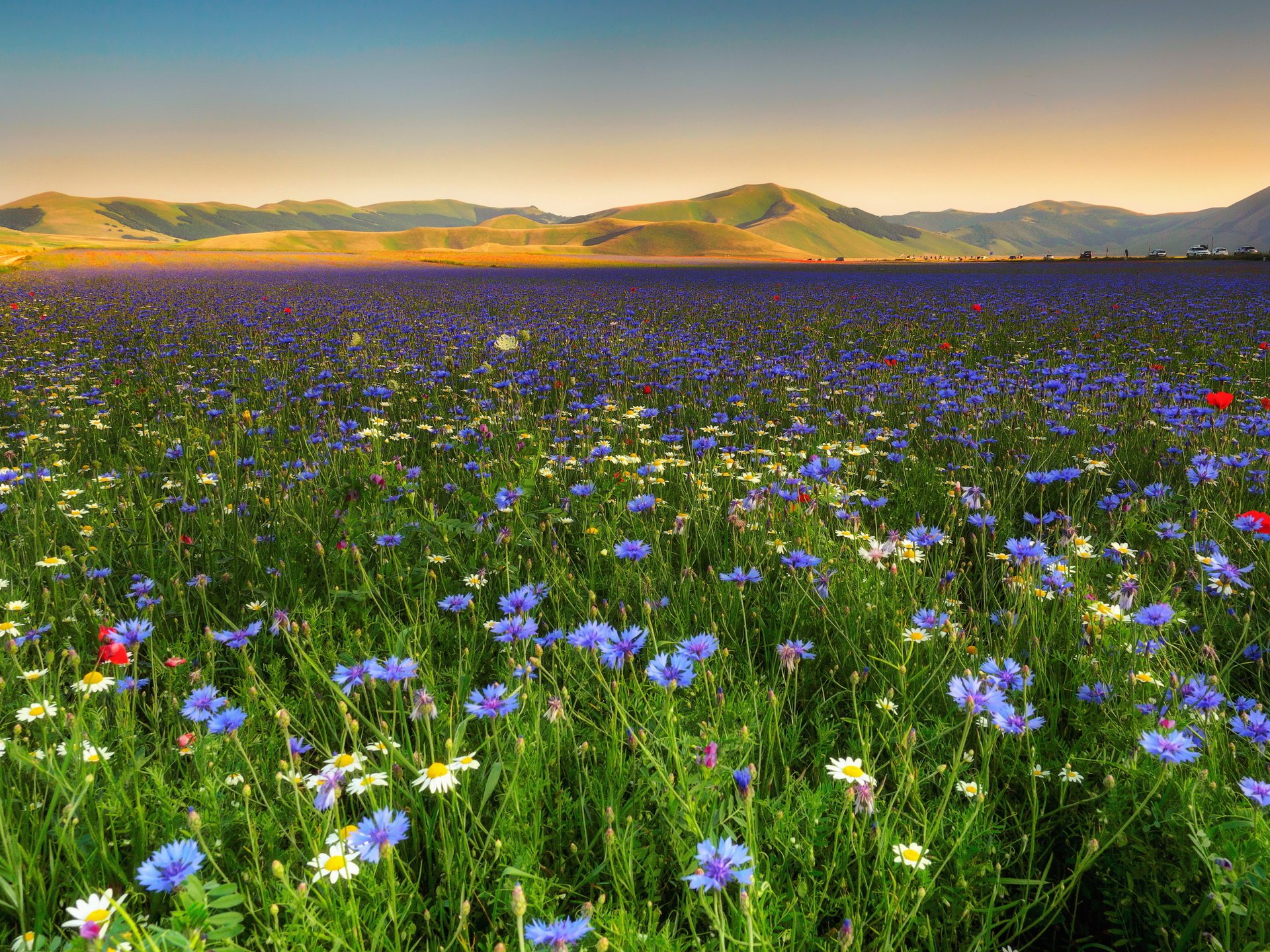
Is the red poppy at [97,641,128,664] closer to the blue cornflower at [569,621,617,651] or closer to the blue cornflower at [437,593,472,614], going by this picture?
the blue cornflower at [437,593,472,614]

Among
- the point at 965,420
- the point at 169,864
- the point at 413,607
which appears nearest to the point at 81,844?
the point at 169,864

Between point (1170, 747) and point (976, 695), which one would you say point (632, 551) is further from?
point (1170, 747)

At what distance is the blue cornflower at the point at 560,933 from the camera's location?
2.94ft

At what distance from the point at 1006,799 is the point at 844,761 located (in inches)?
20.2

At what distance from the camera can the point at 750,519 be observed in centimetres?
271

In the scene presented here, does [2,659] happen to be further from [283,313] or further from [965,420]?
[283,313]

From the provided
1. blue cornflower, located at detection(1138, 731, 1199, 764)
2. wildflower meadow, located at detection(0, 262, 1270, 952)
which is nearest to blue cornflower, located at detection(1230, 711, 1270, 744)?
wildflower meadow, located at detection(0, 262, 1270, 952)

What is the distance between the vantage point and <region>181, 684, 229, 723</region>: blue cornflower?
1464mm

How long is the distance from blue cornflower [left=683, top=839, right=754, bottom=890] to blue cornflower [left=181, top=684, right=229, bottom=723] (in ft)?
3.64

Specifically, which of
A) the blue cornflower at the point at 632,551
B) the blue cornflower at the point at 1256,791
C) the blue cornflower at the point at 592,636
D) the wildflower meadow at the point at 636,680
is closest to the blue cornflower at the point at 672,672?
the wildflower meadow at the point at 636,680

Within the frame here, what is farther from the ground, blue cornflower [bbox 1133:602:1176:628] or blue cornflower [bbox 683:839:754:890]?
blue cornflower [bbox 1133:602:1176:628]

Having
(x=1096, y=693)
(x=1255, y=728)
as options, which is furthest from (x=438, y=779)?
(x=1255, y=728)

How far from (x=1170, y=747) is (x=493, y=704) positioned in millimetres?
1278

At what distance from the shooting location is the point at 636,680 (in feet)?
4.99
